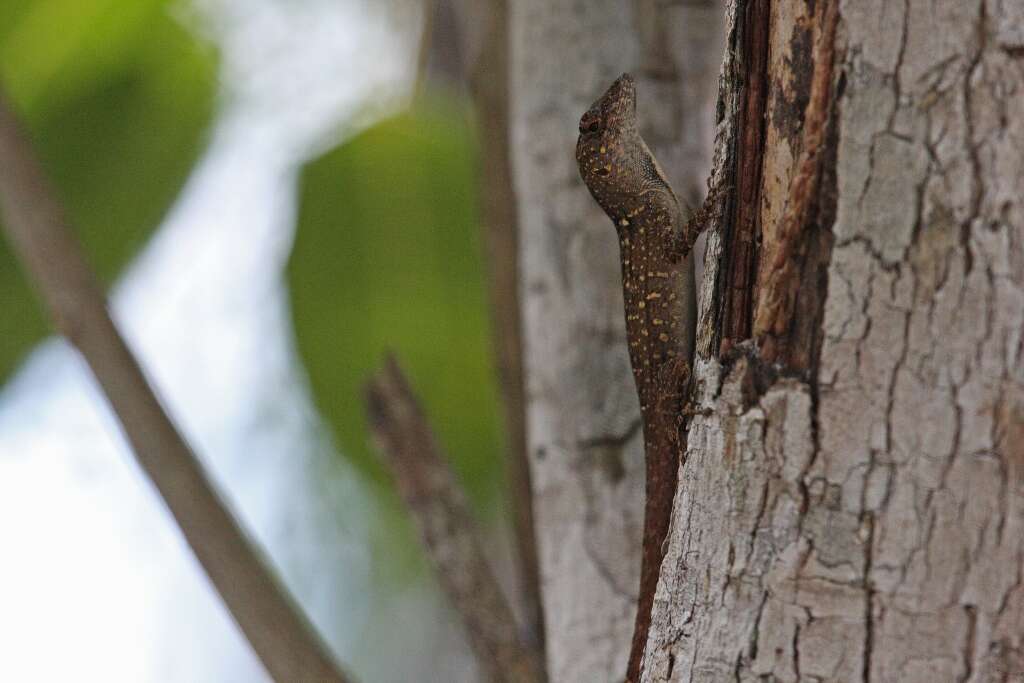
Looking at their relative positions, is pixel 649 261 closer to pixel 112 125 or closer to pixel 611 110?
pixel 611 110

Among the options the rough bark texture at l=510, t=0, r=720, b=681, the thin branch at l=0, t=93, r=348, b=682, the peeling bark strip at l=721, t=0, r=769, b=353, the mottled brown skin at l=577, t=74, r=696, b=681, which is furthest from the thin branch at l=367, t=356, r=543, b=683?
the peeling bark strip at l=721, t=0, r=769, b=353

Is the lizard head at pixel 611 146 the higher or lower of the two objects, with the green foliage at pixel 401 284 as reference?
higher

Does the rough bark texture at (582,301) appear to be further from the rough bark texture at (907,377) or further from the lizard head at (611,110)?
the rough bark texture at (907,377)

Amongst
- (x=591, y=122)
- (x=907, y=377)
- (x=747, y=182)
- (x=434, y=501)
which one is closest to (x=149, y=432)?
(x=434, y=501)

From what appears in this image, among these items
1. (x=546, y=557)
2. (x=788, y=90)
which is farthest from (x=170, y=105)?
(x=788, y=90)

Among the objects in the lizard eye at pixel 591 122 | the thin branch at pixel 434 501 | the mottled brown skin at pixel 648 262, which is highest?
the lizard eye at pixel 591 122

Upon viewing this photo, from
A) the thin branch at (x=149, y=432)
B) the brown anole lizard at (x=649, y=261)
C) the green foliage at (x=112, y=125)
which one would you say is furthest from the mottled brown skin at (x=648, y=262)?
the green foliage at (x=112, y=125)

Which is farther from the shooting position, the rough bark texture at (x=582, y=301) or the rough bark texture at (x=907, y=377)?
the rough bark texture at (x=582, y=301)
